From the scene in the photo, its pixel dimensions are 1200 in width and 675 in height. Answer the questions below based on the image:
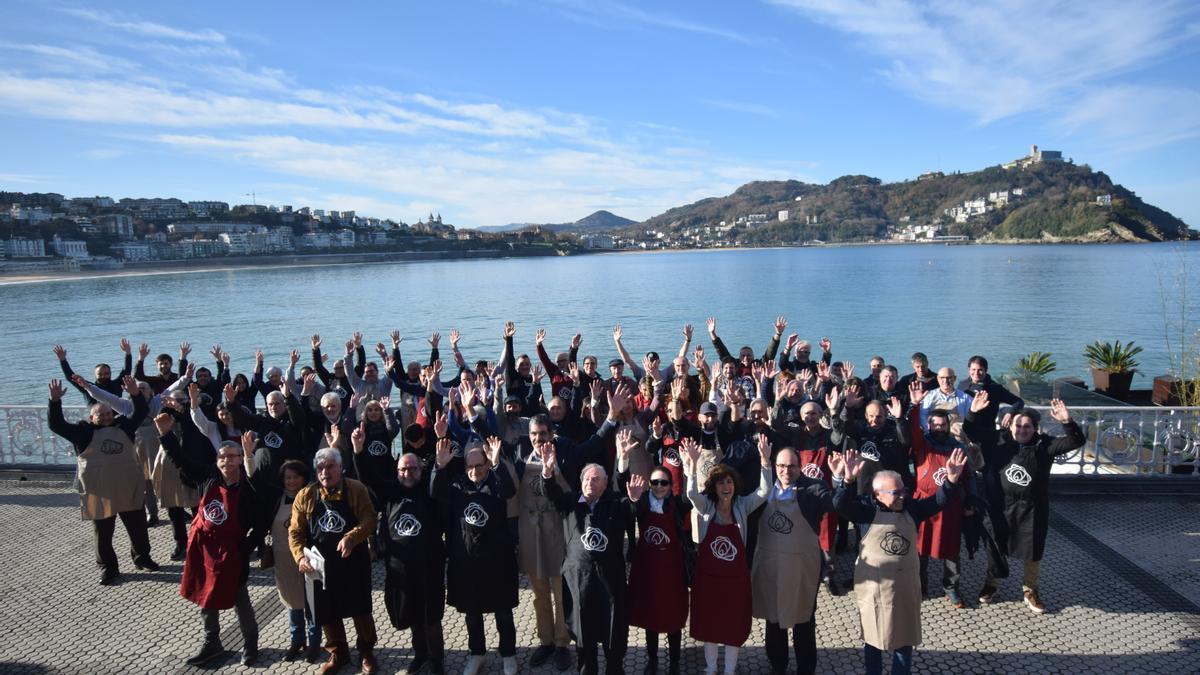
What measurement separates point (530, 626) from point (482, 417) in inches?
67.7

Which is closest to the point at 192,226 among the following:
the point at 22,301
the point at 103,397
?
the point at 22,301

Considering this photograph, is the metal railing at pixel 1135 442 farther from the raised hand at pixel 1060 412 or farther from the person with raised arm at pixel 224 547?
the person with raised arm at pixel 224 547

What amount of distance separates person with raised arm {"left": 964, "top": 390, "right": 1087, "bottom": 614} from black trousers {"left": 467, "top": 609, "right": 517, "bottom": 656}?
3.70 metres

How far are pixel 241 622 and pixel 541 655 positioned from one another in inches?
82.4

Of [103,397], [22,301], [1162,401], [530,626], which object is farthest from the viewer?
[22,301]

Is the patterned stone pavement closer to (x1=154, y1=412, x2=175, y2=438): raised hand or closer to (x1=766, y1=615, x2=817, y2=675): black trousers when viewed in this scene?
(x1=766, y1=615, x2=817, y2=675): black trousers

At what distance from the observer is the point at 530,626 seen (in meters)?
5.07

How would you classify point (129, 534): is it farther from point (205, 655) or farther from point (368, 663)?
point (368, 663)

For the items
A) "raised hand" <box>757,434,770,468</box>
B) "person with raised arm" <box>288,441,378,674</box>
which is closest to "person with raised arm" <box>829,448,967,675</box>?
"raised hand" <box>757,434,770,468</box>

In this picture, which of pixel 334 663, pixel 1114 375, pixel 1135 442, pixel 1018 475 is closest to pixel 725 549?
pixel 1018 475

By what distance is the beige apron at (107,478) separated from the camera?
564cm

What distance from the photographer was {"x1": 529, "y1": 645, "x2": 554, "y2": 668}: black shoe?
4535 millimetres

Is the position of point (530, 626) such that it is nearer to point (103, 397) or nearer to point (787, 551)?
point (787, 551)

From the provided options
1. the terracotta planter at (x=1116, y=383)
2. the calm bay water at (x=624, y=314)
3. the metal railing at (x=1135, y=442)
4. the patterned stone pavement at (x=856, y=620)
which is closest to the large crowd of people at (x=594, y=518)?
the patterned stone pavement at (x=856, y=620)
